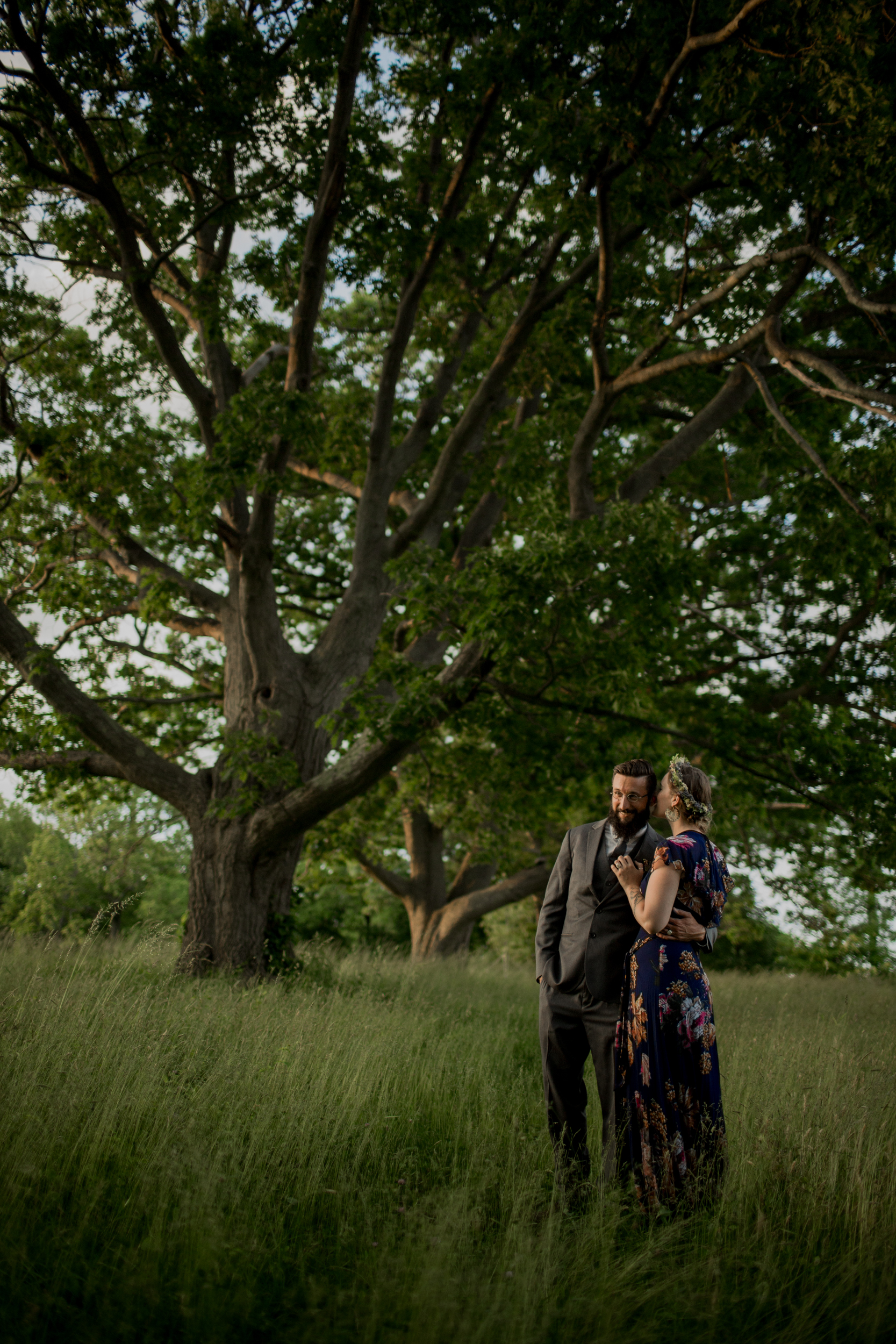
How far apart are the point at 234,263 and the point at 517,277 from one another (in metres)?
3.41

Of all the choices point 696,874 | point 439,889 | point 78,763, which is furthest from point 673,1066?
point 439,889

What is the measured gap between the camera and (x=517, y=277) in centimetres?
946

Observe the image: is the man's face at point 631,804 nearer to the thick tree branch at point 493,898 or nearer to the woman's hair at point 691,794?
the woman's hair at point 691,794

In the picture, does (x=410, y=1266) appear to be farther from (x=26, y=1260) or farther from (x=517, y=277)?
(x=517, y=277)

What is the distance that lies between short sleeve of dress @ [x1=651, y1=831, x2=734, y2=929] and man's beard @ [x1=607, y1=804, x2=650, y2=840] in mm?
278

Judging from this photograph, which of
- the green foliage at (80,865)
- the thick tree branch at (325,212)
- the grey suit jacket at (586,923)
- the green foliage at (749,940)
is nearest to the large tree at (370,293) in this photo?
the thick tree branch at (325,212)

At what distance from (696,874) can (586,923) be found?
1.95ft

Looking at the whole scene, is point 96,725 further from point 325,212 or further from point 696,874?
point 696,874

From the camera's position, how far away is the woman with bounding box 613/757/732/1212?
10.0 feet

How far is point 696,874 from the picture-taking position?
3168 millimetres

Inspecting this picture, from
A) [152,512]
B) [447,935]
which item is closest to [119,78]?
[152,512]

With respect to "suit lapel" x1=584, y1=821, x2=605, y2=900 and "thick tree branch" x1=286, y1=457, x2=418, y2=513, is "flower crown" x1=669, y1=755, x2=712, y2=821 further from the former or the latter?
"thick tree branch" x1=286, y1=457, x2=418, y2=513

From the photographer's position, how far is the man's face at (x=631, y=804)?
3523 millimetres

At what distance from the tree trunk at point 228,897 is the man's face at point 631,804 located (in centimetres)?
542
